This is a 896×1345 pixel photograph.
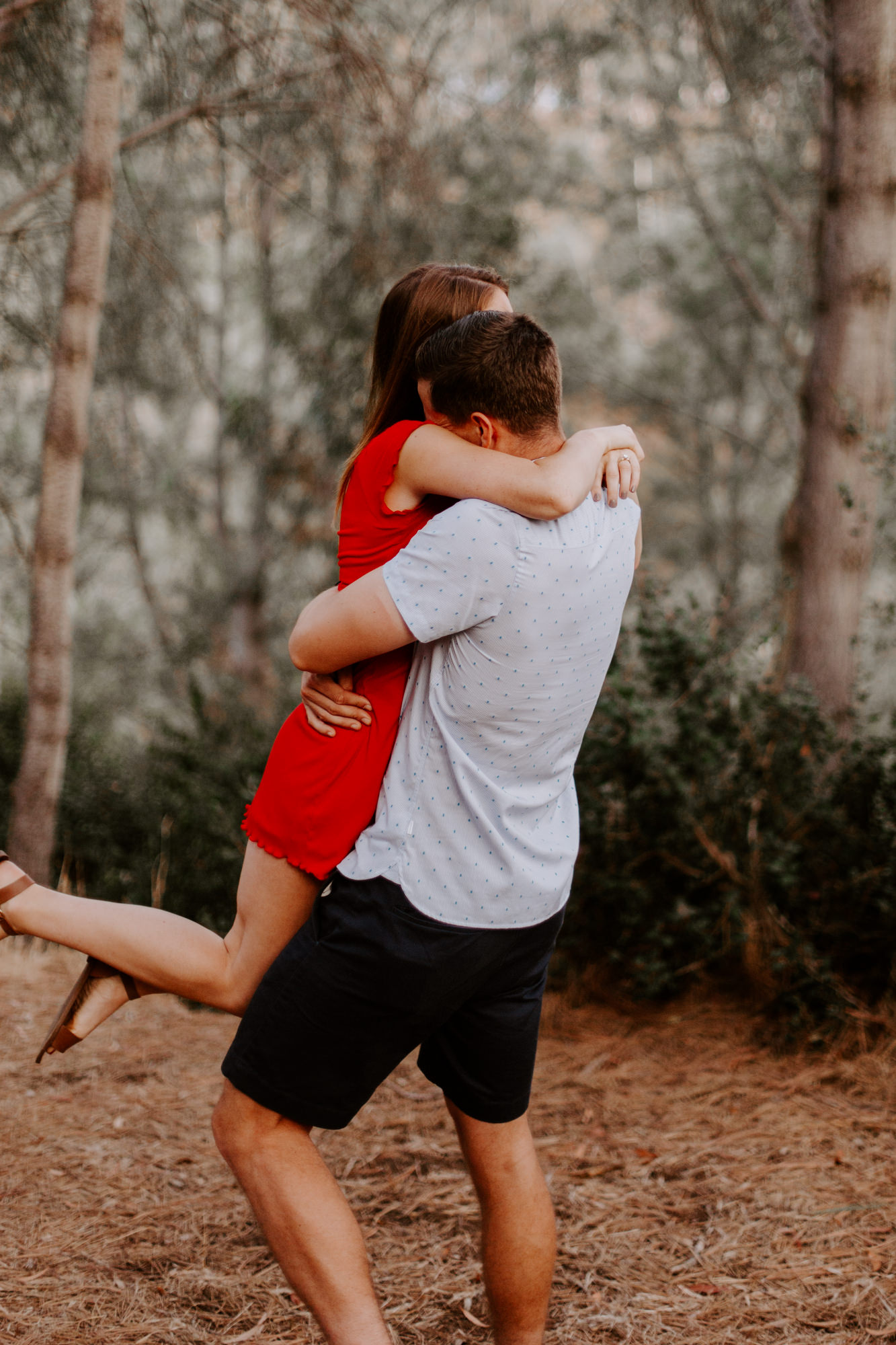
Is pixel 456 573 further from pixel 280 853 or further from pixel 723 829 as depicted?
pixel 723 829

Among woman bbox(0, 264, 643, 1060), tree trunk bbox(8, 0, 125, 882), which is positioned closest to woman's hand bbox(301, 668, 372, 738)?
woman bbox(0, 264, 643, 1060)

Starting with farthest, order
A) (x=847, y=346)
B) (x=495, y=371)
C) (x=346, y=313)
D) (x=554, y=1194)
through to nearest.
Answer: (x=346, y=313) < (x=847, y=346) < (x=554, y=1194) < (x=495, y=371)

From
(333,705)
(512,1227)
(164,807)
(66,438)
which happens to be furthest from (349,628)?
(164,807)

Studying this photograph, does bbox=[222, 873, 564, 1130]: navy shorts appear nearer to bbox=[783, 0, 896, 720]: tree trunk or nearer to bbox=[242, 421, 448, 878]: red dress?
bbox=[242, 421, 448, 878]: red dress

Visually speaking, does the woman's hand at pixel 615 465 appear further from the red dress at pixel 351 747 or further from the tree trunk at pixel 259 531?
the tree trunk at pixel 259 531

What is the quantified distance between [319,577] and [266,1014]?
915 centimetres

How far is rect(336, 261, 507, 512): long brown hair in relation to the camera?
5.60 ft

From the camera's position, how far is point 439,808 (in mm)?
1468

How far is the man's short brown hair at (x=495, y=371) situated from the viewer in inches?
58.7

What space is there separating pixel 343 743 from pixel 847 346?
331 cm

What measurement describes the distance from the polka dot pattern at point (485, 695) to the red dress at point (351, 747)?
0.03 metres

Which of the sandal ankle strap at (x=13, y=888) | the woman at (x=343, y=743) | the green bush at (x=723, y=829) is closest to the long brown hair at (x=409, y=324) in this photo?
the woman at (x=343, y=743)

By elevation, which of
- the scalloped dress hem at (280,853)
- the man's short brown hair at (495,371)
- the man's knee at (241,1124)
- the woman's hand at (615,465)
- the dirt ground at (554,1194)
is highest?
the man's short brown hair at (495,371)

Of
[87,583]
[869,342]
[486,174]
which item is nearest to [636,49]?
[486,174]
